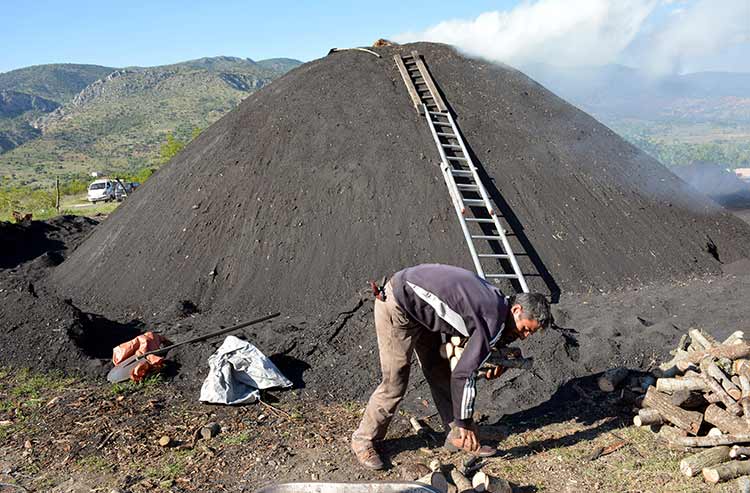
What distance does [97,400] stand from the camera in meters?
6.21

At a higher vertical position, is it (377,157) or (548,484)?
(377,157)

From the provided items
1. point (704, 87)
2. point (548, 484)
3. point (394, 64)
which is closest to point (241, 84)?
point (704, 87)

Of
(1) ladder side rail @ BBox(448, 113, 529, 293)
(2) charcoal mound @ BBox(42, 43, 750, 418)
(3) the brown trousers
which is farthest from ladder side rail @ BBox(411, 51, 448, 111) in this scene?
(3) the brown trousers

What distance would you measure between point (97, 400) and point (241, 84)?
131 metres

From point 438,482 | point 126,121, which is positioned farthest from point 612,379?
point 126,121

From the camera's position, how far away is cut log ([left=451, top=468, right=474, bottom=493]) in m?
4.23

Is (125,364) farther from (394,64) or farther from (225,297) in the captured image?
(394,64)

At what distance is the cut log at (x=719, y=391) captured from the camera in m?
4.68

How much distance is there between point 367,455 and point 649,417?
230cm

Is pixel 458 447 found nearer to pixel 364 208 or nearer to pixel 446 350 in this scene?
pixel 446 350

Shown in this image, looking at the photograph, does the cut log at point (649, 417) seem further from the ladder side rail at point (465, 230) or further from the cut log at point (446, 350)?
the ladder side rail at point (465, 230)

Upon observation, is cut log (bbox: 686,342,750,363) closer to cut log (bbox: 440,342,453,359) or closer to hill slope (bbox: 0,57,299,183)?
cut log (bbox: 440,342,453,359)

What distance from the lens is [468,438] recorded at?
429cm

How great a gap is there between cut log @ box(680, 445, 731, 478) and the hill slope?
69.5 metres
